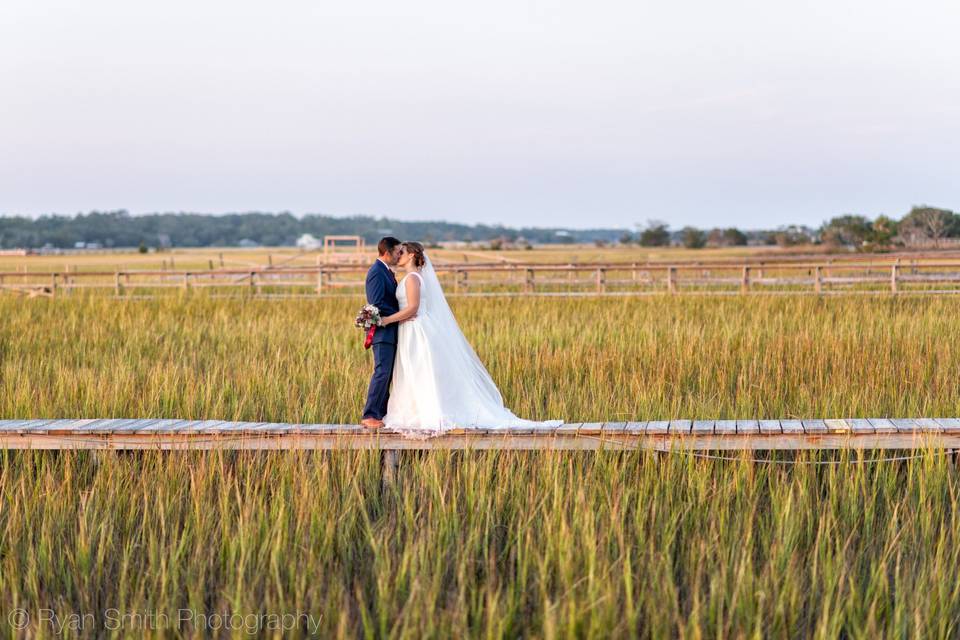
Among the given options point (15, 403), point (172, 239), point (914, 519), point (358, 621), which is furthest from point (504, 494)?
point (172, 239)

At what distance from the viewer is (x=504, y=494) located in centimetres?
605

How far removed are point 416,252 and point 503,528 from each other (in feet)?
7.47

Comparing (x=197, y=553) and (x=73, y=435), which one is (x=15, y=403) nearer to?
(x=73, y=435)

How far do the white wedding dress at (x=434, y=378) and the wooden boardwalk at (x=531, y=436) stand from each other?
396 mm

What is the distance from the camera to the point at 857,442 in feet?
21.7

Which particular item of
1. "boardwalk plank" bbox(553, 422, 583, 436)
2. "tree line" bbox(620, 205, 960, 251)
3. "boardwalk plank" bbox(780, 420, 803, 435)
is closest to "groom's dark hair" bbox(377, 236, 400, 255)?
"boardwalk plank" bbox(553, 422, 583, 436)

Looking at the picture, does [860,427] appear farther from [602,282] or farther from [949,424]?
[602,282]

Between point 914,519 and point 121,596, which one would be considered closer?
point 121,596

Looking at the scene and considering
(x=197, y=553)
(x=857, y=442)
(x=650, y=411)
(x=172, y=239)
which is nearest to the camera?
(x=197, y=553)

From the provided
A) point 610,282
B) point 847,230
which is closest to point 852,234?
point 847,230

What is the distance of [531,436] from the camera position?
6.73 metres

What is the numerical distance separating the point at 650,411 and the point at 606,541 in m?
3.47

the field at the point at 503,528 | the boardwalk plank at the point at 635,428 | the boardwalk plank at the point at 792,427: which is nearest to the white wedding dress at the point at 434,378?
the field at the point at 503,528

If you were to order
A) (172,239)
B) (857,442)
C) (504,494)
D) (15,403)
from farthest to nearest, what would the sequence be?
(172,239)
(15,403)
(857,442)
(504,494)
